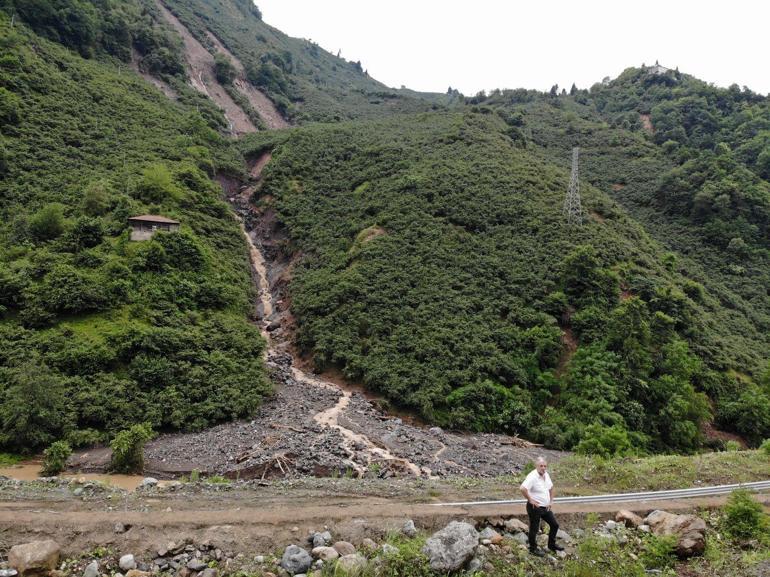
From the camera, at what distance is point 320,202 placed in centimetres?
4591

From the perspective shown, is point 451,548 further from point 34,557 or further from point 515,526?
point 34,557

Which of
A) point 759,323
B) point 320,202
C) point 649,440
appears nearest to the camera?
point 649,440

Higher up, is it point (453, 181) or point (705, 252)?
point (453, 181)

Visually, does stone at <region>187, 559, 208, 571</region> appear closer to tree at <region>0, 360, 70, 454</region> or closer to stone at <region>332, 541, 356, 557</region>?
stone at <region>332, 541, 356, 557</region>

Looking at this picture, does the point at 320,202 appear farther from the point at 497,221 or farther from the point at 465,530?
the point at 465,530

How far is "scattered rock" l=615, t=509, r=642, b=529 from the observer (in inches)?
311

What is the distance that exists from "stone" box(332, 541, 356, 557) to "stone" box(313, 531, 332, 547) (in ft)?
0.60

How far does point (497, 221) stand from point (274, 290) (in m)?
19.6

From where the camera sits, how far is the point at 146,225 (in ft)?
96.5

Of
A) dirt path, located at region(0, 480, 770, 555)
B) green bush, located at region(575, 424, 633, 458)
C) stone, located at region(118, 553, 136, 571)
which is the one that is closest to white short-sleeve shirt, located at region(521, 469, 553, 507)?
dirt path, located at region(0, 480, 770, 555)

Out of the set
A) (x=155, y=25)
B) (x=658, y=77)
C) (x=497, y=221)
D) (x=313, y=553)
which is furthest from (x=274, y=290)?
(x=658, y=77)

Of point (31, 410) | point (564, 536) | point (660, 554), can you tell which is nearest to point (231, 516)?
point (564, 536)

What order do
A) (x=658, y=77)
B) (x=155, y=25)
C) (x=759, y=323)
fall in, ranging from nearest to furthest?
1. (x=759, y=323)
2. (x=155, y=25)
3. (x=658, y=77)

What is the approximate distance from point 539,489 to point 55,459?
16691mm
